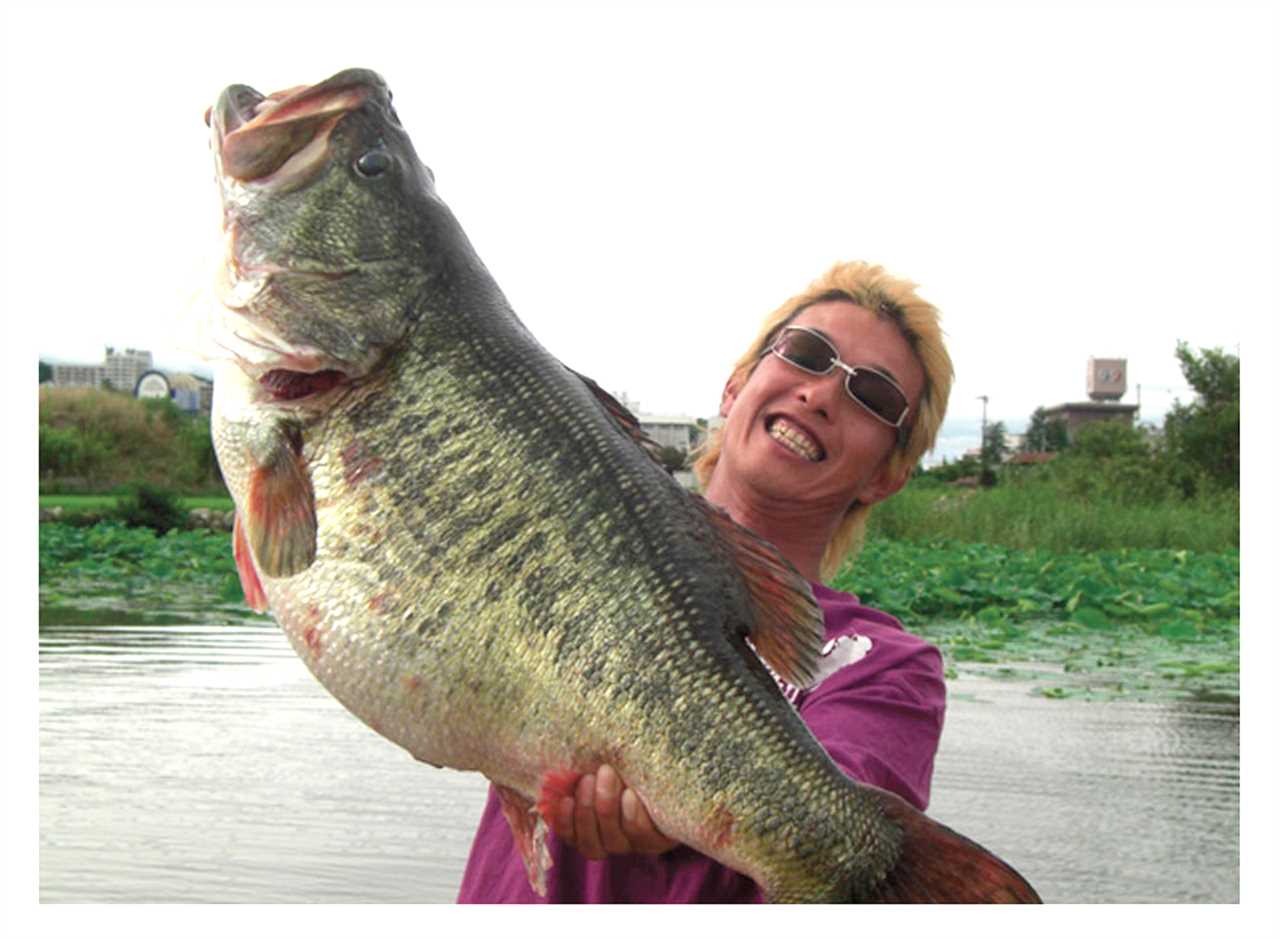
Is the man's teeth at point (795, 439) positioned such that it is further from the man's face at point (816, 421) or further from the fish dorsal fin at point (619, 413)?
the fish dorsal fin at point (619, 413)

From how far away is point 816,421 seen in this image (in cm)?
220

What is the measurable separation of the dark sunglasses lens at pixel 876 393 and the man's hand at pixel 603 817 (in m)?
0.87

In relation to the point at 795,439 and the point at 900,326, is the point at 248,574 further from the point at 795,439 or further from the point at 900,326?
the point at 900,326

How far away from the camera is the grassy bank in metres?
14.2

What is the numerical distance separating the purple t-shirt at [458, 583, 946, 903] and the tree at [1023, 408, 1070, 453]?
15.8 metres

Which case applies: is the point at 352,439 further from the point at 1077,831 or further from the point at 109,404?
the point at 109,404

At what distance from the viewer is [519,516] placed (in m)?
1.58

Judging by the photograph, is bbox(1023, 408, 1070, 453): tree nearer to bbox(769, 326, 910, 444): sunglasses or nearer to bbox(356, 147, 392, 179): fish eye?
bbox(769, 326, 910, 444): sunglasses

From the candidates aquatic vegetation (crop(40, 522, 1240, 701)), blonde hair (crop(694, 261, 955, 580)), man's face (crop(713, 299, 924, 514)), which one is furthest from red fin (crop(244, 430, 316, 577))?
aquatic vegetation (crop(40, 522, 1240, 701))

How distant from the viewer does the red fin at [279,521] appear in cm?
159

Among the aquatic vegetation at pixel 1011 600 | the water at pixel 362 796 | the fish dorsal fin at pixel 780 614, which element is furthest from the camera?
the aquatic vegetation at pixel 1011 600

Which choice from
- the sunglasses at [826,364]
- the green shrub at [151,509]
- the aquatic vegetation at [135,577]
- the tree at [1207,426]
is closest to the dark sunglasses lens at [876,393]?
the sunglasses at [826,364]

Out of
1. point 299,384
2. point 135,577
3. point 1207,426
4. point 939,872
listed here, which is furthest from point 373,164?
point 1207,426
